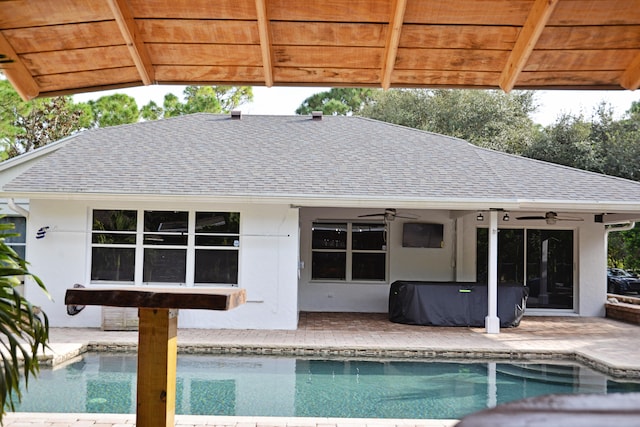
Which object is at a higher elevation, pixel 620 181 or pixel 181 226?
pixel 620 181

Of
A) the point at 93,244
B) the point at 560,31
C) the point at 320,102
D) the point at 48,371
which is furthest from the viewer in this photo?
the point at 320,102

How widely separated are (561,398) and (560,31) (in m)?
3.63

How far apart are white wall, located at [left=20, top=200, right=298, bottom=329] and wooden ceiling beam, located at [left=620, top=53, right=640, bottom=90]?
835 cm

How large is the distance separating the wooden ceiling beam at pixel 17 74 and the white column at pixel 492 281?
909 cm

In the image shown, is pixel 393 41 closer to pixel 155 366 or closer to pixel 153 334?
pixel 153 334

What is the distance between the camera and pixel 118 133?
1519 cm

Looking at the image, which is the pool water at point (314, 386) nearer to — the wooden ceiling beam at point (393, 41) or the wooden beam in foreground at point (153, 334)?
the wooden beam in foreground at point (153, 334)

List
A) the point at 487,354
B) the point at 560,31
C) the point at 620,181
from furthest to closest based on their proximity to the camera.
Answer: the point at 620,181 < the point at 487,354 < the point at 560,31

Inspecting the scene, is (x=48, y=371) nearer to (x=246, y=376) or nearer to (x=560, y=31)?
(x=246, y=376)

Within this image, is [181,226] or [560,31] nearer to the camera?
[560,31]

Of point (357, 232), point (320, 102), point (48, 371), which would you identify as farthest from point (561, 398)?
point (320, 102)

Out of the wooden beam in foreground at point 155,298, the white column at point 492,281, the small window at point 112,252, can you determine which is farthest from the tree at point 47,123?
the wooden beam in foreground at point 155,298

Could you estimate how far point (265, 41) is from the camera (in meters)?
4.04

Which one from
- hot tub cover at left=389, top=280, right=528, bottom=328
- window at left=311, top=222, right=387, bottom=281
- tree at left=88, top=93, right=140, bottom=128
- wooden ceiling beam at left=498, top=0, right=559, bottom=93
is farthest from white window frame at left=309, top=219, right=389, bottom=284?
tree at left=88, top=93, right=140, bottom=128
